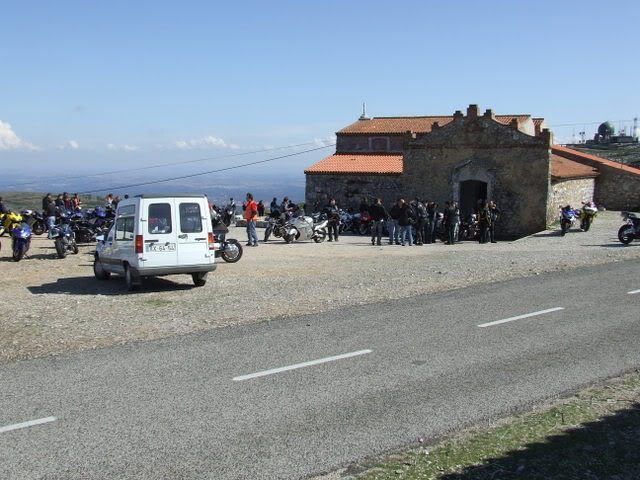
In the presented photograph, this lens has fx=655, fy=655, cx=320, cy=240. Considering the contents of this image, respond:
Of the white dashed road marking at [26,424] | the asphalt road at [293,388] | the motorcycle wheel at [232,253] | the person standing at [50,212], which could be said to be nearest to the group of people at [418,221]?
the motorcycle wheel at [232,253]

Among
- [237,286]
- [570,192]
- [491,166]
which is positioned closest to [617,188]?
[570,192]

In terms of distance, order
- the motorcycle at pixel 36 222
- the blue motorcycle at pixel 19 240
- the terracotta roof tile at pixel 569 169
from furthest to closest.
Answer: the terracotta roof tile at pixel 569 169, the motorcycle at pixel 36 222, the blue motorcycle at pixel 19 240

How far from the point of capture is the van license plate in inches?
527

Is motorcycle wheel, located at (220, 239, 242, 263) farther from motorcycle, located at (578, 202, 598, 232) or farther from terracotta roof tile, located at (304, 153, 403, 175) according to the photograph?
terracotta roof tile, located at (304, 153, 403, 175)

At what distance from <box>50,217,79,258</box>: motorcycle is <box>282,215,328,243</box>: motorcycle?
8.19m

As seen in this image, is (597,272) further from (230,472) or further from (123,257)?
(230,472)

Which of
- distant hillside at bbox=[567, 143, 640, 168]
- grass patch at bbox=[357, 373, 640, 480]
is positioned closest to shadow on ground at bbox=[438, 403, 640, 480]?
grass patch at bbox=[357, 373, 640, 480]

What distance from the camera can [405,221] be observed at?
23.9 metres

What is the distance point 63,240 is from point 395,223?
1154 cm

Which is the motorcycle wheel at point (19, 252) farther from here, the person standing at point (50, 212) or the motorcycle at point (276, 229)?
the motorcycle at point (276, 229)

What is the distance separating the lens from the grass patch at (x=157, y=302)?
39.5ft

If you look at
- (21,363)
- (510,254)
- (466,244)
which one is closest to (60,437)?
(21,363)

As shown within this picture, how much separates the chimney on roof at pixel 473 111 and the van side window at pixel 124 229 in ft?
62.0

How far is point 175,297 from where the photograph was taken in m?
12.9
